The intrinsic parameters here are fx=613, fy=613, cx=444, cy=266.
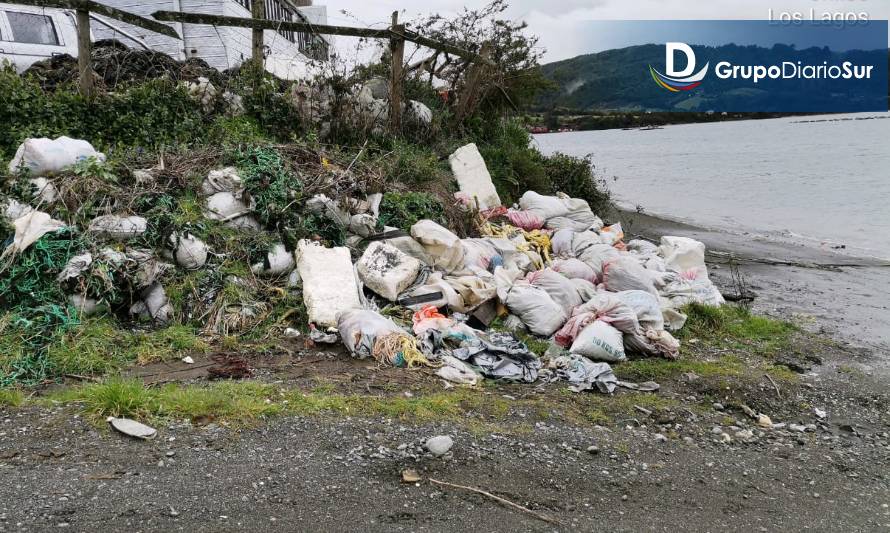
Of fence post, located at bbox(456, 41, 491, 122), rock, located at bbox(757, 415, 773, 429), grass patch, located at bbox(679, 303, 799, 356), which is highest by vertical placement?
fence post, located at bbox(456, 41, 491, 122)

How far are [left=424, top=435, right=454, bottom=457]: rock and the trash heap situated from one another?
102 cm

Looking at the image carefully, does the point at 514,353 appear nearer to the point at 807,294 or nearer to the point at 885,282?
the point at 807,294

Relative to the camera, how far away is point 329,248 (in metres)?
5.54

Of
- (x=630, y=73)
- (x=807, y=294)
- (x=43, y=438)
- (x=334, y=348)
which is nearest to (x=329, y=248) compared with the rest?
(x=334, y=348)

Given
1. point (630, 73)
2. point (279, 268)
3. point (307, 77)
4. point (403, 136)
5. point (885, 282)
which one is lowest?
point (885, 282)

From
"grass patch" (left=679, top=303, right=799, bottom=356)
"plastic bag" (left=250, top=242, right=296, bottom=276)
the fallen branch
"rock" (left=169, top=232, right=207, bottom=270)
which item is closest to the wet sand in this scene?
"grass patch" (left=679, top=303, right=799, bottom=356)

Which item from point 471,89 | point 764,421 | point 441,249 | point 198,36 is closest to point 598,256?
point 441,249

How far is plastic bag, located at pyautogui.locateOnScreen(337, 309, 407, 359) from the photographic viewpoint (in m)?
4.42

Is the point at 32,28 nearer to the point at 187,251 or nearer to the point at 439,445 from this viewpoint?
the point at 187,251

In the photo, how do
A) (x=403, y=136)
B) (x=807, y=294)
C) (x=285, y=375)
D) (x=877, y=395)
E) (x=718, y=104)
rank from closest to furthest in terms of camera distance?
1. (x=285, y=375)
2. (x=877, y=395)
3. (x=807, y=294)
4. (x=403, y=136)
5. (x=718, y=104)

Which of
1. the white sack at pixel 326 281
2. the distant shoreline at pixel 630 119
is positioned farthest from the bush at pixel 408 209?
the distant shoreline at pixel 630 119

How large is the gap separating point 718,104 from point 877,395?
7069 centimetres

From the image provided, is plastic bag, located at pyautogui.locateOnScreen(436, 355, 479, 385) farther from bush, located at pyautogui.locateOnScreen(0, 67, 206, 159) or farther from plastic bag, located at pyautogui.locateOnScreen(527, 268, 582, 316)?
bush, located at pyautogui.locateOnScreen(0, 67, 206, 159)

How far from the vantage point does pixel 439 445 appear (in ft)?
10.2
